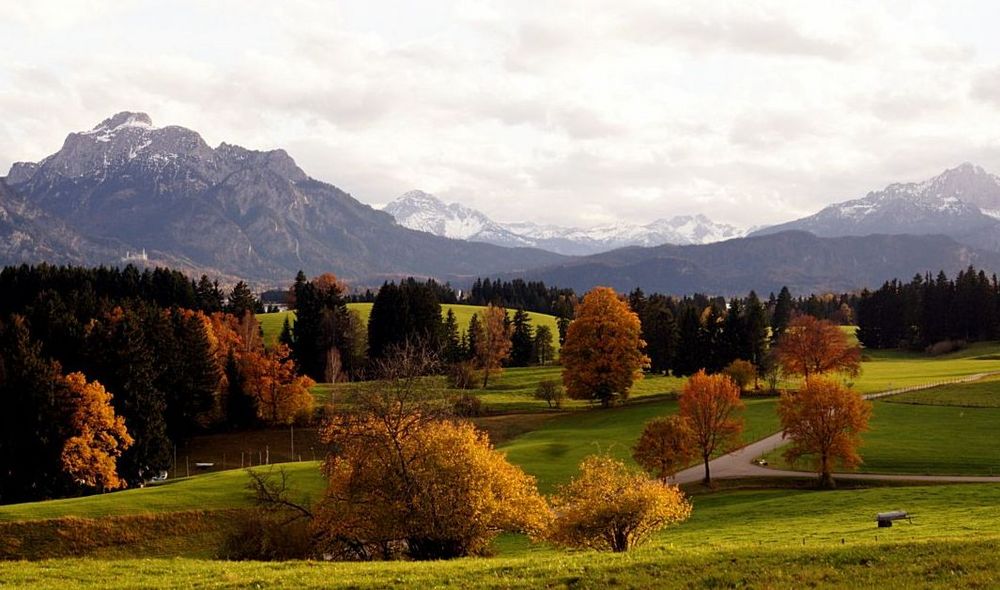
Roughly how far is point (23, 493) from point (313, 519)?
156 feet

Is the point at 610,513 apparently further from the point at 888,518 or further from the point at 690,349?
the point at 690,349

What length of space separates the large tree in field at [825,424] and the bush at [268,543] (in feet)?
142

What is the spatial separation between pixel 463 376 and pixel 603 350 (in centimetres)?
3213

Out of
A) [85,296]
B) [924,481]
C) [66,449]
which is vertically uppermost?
[85,296]

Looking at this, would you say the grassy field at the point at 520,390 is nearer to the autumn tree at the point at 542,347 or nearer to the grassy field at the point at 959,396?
the autumn tree at the point at 542,347

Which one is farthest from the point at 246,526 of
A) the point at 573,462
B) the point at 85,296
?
the point at 85,296

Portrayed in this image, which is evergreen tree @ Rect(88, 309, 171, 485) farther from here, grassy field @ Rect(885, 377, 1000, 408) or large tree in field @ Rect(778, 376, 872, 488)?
grassy field @ Rect(885, 377, 1000, 408)

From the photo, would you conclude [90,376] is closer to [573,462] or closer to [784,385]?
[573,462]

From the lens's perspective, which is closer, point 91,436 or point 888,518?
point 888,518

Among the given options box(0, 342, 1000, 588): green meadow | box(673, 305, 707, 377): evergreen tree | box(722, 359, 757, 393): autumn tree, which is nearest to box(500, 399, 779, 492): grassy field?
box(0, 342, 1000, 588): green meadow

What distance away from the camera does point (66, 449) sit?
6525 centimetres

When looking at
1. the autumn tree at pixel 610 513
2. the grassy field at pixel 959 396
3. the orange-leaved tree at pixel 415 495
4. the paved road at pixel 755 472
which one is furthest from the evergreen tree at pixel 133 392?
the grassy field at pixel 959 396

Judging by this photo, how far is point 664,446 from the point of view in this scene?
58.3m

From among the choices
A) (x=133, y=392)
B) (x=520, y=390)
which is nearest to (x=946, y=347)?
(x=520, y=390)
